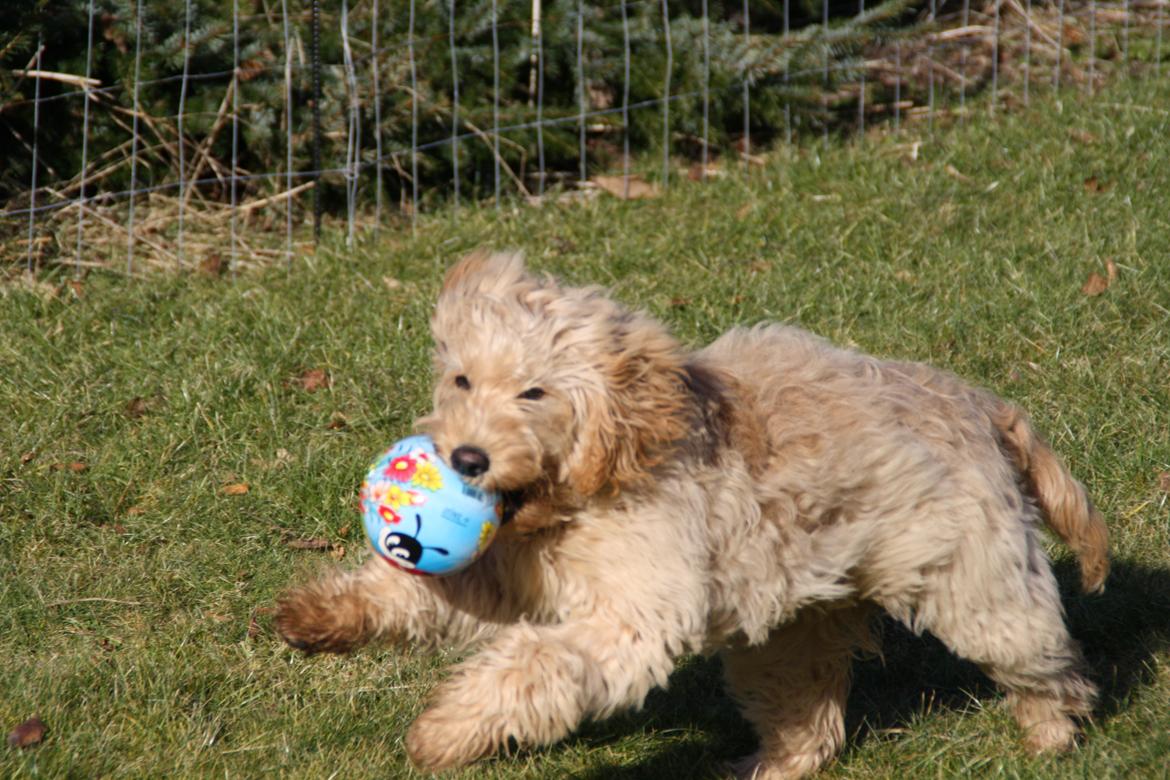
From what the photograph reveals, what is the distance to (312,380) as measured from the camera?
596 centimetres

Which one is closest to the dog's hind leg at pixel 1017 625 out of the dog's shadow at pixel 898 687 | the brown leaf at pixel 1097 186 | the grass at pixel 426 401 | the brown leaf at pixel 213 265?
the grass at pixel 426 401

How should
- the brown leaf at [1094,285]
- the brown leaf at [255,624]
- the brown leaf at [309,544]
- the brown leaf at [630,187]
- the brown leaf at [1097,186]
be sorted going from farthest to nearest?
the brown leaf at [630,187] → the brown leaf at [1097,186] → the brown leaf at [1094,285] → the brown leaf at [309,544] → the brown leaf at [255,624]

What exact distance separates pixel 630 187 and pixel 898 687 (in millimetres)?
4238

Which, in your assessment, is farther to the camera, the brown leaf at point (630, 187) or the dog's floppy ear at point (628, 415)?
the brown leaf at point (630, 187)

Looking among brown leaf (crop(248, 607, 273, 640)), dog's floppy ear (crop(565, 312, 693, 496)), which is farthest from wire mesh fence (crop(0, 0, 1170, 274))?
dog's floppy ear (crop(565, 312, 693, 496))

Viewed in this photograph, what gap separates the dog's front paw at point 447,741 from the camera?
10.1 ft

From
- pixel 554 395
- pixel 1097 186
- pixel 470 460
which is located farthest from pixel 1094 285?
pixel 470 460

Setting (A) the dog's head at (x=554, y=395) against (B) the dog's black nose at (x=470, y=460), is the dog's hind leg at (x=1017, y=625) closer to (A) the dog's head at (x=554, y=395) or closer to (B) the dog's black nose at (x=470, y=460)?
(A) the dog's head at (x=554, y=395)

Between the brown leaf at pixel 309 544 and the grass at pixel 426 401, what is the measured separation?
0.11 ft

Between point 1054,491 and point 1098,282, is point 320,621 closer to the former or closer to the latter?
point 1054,491

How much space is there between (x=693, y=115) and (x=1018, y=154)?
193cm

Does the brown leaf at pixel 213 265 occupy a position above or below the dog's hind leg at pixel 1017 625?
above

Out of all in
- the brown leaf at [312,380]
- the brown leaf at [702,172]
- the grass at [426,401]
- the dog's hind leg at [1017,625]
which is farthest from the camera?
the brown leaf at [702,172]

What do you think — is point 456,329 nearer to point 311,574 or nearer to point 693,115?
point 311,574
